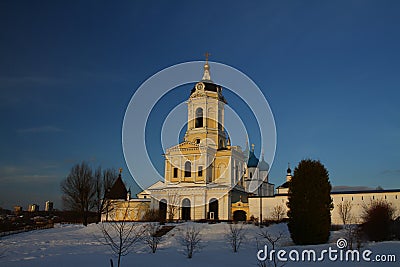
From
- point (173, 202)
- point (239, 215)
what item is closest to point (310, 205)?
point (239, 215)

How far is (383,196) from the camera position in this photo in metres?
42.5

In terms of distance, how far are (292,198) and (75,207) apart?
29.4 metres

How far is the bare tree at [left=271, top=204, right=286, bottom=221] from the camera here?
153 feet

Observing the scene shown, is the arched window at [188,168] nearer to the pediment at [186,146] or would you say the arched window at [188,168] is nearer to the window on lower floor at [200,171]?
the window on lower floor at [200,171]

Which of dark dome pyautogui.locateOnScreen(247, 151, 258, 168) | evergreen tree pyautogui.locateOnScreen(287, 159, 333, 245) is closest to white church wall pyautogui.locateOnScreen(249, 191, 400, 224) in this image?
evergreen tree pyautogui.locateOnScreen(287, 159, 333, 245)

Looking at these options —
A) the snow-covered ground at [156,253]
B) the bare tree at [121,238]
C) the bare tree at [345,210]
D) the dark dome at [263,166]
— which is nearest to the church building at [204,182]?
the bare tree at [345,210]

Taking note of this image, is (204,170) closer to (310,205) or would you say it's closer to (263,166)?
(263,166)

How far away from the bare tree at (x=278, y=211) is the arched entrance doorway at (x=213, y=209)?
7.99m

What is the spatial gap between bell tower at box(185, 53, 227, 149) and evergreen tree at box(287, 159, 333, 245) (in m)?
29.3

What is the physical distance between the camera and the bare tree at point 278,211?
46753 mm

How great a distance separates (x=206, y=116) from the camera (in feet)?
191

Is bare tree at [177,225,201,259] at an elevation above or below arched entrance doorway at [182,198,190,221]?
below

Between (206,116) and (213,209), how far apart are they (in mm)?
12942

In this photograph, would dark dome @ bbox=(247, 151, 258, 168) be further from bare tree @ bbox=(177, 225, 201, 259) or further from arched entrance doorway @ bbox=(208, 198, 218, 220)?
bare tree @ bbox=(177, 225, 201, 259)
